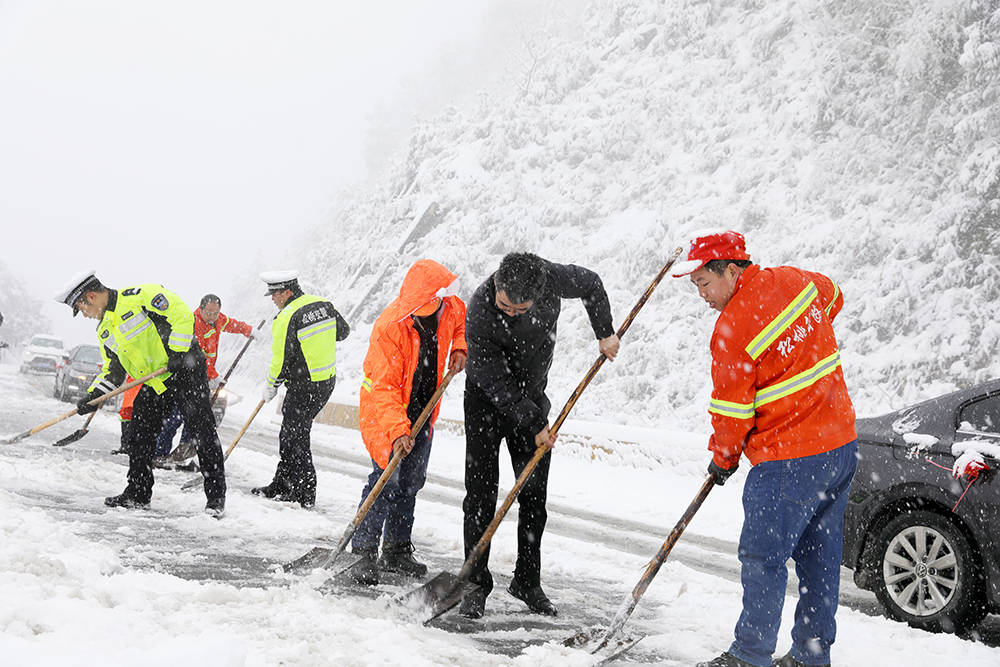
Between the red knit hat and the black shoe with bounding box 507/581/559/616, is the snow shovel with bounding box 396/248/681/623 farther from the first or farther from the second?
the red knit hat

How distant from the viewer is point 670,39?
91.5 feet

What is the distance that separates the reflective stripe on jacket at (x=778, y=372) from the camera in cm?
319

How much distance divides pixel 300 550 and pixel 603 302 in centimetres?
250

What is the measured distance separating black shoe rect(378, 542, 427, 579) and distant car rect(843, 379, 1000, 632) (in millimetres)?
2571

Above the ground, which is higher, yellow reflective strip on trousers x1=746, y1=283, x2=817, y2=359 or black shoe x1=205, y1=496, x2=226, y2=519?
yellow reflective strip on trousers x1=746, y1=283, x2=817, y2=359

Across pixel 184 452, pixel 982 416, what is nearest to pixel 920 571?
pixel 982 416

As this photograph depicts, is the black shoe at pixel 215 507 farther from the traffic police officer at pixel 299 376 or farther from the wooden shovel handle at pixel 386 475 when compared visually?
the wooden shovel handle at pixel 386 475

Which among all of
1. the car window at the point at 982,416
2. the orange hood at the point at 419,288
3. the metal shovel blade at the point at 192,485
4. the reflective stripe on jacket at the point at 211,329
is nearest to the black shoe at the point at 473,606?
the orange hood at the point at 419,288

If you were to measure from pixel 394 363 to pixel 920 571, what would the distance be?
3.17 meters

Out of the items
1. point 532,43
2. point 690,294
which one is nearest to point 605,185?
point 690,294

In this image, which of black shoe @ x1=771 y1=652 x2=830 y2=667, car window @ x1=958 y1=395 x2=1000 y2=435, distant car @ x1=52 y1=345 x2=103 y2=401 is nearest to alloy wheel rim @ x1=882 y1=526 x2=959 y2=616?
car window @ x1=958 y1=395 x2=1000 y2=435

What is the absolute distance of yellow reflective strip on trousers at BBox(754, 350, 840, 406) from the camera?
→ 320 cm

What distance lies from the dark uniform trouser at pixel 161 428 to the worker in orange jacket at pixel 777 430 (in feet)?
13.2

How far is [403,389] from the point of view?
4594 mm
